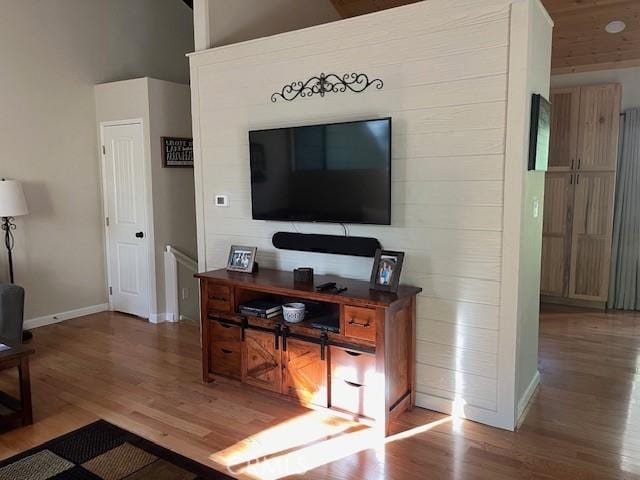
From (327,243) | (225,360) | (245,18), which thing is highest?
(245,18)

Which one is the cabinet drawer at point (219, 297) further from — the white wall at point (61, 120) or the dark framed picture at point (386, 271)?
the white wall at point (61, 120)

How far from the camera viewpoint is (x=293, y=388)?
122 inches

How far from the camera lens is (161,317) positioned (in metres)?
4.98

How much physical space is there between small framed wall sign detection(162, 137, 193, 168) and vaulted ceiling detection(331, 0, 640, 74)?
211 centimetres

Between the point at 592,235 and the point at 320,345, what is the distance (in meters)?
3.69

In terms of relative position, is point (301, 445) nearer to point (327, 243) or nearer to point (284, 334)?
point (284, 334)

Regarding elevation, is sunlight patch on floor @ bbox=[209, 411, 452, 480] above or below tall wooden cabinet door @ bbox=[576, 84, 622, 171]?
below

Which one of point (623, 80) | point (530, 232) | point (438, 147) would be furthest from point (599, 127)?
point (438, 147)

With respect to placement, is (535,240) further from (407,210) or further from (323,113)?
(323,113)

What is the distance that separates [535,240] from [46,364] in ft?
11.8

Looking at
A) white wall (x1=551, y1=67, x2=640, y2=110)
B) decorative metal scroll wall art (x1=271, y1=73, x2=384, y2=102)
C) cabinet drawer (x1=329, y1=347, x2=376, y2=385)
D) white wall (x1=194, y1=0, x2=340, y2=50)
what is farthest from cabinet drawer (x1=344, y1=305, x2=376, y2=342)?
white wall (x1=551, y1=67, x2=640, y2=110)

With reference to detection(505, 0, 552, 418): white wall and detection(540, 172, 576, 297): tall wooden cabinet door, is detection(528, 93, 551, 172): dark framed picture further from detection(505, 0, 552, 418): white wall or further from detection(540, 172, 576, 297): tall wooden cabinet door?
detection(540, 172, 576, 297): tall wooden cabinet door

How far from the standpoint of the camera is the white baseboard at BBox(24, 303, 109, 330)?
15.5 feet

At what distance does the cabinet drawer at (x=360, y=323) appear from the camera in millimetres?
2723
